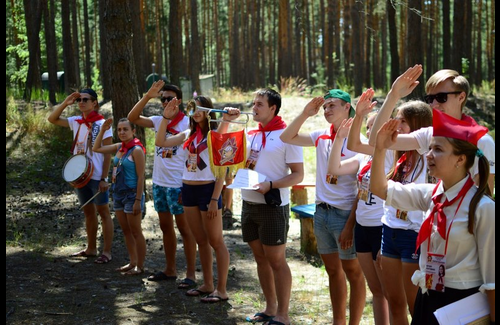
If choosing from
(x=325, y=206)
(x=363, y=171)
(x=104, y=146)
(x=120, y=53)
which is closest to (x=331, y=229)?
(x=325, y=206)

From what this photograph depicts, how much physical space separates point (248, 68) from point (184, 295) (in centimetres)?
4296

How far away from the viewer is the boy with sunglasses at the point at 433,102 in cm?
375

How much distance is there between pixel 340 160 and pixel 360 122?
3.08 feet

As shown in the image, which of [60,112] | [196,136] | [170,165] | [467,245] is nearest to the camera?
[467,245]

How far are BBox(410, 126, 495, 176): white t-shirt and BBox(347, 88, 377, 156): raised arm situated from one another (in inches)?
13.0

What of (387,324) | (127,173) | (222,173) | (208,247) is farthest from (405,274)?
(127,173)

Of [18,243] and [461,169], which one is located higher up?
[461,169]

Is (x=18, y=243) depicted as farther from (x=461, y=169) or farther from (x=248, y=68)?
(x=248, y=68)

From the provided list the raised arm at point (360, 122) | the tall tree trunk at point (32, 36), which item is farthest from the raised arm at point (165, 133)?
the tall tree trunk at point (32, 36)

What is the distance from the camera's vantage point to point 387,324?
4.82 metres

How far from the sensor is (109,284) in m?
7.06

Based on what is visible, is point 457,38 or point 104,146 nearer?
point 104,146

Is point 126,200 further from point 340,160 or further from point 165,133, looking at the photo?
point 340,160

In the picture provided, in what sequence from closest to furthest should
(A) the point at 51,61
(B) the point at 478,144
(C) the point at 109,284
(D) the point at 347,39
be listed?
(B) the point at 478,144 < (C) the point at 109,284 < (A) the point at 51,61 < (D) the point at 347,39
